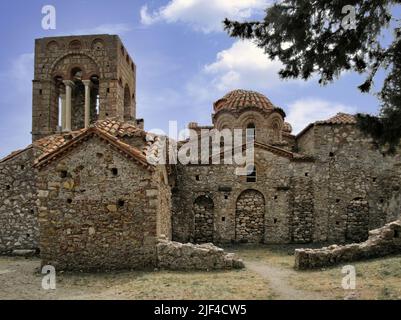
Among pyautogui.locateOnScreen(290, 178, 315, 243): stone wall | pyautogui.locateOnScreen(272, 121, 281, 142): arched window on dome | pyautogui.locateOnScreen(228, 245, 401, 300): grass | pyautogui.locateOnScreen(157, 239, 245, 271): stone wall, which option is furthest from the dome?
pyautogui.locateOnScreen(157, 239, 245, 271): stone wall

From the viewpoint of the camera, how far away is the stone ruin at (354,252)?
12.2m

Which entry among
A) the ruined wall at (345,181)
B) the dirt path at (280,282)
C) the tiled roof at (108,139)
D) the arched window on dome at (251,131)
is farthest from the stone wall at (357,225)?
the tiled roof at (108,139)

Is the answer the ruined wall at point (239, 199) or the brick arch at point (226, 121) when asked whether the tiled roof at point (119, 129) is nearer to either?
the ruined wall at point (239, 199)

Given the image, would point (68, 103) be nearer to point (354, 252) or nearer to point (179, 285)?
point (179, 285)

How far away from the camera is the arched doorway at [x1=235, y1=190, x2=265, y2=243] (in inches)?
758

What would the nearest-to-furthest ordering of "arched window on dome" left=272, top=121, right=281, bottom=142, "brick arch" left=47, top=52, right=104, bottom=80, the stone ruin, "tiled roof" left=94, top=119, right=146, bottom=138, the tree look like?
the tree, the stone ruin, "tiled roof" left=94, top=119, right=146, bottom=138, "brick arch" left=47, top=52, right=104, bottom=80, "arched window on dome" left=272, top=121, right=281, bottom=142

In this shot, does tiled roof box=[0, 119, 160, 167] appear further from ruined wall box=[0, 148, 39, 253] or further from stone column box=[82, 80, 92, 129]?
stone column box=[82, 80, 92, 129]

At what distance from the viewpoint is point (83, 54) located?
22.2m

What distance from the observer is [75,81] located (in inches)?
902

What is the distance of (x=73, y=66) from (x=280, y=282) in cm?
1684

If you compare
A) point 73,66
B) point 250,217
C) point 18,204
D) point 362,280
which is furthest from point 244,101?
point 362,280

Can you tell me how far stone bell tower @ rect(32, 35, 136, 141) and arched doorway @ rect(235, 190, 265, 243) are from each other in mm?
8048

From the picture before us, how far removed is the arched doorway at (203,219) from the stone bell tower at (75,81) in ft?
21.3

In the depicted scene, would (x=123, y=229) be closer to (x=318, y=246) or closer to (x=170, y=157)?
(x=170, y=157)
